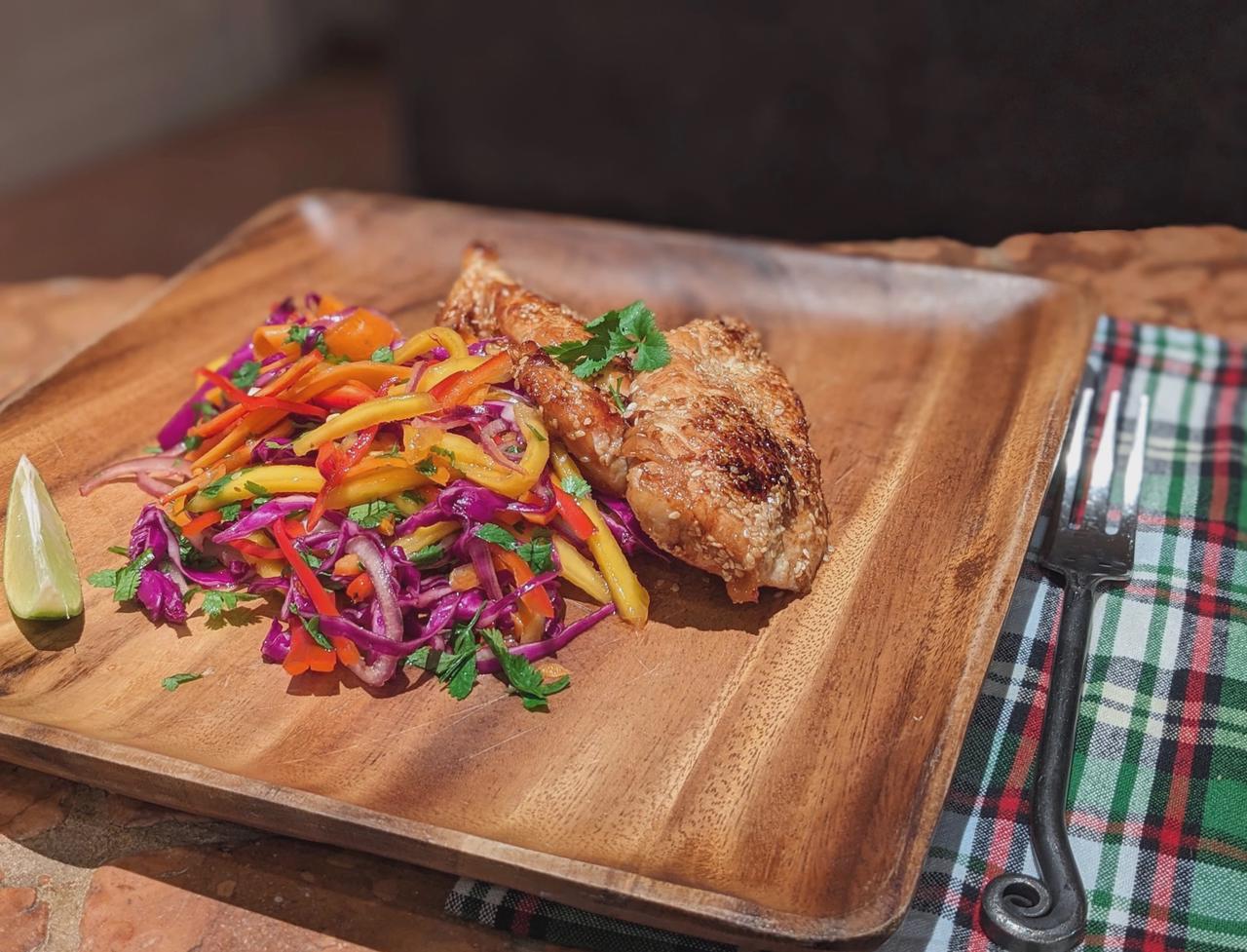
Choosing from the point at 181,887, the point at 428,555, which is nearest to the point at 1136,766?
the point at 428,555

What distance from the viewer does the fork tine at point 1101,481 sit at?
355 centimetres

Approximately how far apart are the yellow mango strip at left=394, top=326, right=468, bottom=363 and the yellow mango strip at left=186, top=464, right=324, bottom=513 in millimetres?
470

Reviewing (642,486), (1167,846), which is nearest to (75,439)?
(642,486)

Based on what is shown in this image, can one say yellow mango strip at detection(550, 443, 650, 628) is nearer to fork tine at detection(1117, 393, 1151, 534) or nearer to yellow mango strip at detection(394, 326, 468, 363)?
yellow mango strip at detection(394, 326, 468, 363)

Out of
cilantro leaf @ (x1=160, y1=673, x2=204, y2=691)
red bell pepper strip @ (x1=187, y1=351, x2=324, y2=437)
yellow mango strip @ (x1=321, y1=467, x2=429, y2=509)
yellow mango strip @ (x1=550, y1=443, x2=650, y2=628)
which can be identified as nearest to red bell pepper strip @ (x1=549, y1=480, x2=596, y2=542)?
yellow mango strip @ (x1=550, y1=443, x2=650, y2=628)

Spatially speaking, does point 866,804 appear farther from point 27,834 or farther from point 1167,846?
point 27,834

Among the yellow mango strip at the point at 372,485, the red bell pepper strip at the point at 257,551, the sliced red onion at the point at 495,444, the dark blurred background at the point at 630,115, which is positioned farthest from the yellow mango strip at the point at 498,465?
the dark blurred background at the point at 630,115

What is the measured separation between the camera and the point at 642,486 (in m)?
3.09

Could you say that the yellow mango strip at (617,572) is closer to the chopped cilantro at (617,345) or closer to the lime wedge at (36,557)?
the chopped cilantro at (617,345)

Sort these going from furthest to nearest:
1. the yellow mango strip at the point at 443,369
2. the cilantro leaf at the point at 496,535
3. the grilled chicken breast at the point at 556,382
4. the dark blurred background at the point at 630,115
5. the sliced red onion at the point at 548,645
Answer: the dark blurred background at the point at 630,115
the yellow mango strip at the point at 443,369
the grilled chicken breast at the point at 556,382
the cilantro leaf at the point at 496,535
the sliced red onion at the point at 548,645

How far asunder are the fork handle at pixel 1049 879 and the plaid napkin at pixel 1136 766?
3.2 inches

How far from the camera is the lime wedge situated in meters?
3.02

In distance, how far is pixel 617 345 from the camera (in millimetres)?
3404

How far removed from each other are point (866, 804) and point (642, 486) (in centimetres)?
97
